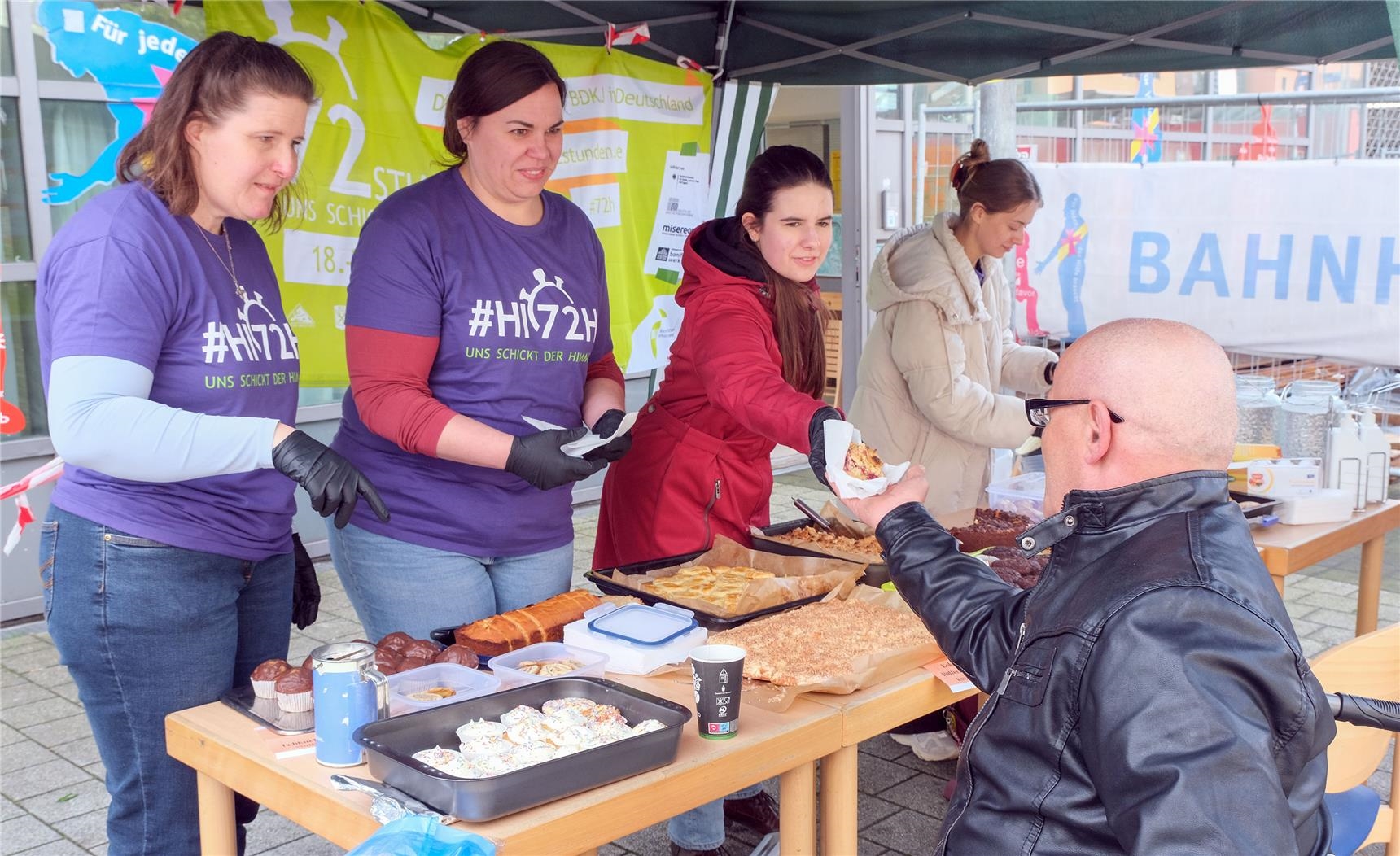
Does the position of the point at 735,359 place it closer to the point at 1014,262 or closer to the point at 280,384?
the point at 280,384

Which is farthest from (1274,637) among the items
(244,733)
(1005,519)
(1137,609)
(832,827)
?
(1005,519)

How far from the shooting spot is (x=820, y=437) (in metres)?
2.63

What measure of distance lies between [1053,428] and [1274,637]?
1.32 feet

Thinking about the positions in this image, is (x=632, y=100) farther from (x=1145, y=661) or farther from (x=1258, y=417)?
(x=1145, y=661)

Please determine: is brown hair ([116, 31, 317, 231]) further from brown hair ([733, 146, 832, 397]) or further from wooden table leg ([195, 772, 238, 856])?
brown hair ([733, 146, 832, 397])

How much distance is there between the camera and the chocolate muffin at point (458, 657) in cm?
219

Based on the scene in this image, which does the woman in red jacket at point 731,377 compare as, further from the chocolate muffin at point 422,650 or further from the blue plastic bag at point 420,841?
the blue plastic bag at point 420,841

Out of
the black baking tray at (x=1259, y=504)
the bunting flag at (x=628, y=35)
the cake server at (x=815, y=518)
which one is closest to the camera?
the cake server at (x=815, y=518)

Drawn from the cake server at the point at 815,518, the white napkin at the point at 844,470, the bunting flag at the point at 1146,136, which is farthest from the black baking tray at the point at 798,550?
the bunting flag at the point at 1146,136

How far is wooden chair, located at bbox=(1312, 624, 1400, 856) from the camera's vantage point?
211 cm

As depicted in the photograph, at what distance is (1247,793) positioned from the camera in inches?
47.5

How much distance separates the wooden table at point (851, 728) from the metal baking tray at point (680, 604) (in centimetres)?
36

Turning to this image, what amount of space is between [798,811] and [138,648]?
1192mm

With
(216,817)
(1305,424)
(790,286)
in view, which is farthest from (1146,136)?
(216,817)
